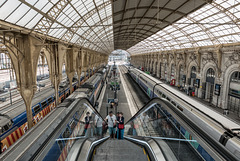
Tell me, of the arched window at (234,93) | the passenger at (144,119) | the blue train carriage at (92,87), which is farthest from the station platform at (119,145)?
the arched window at (234,93)

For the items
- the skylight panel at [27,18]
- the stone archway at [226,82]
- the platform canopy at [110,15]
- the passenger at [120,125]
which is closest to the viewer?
the passenger at [120,125]

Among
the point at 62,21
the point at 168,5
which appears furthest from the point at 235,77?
the point at 62,21

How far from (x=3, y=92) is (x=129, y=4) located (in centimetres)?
2674

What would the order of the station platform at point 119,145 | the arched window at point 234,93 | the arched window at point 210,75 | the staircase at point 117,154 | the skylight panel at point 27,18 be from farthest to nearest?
the arched window at point 210,75, the arched window at point 234,93, the skylight panel at point 27,18, the staircase at point 117,154, the station platform at point 119,145

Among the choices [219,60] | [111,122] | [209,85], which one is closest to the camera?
[111,122]

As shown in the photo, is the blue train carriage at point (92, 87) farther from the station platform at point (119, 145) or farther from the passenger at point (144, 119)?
the station platform at point (119, 145)

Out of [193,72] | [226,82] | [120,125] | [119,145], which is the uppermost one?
[193,72]

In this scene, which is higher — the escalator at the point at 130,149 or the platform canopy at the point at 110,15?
the platform canopy at the point at 110,15

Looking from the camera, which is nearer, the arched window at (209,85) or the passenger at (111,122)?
the passenger at (111,122)

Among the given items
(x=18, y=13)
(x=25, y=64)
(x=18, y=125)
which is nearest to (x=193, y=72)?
(x=25, y=64)

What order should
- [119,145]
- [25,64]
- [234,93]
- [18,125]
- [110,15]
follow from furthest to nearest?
[110,15]
[234,93]
[25,64]
[18,125]
[119,145]

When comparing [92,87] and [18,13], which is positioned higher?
[18,13]

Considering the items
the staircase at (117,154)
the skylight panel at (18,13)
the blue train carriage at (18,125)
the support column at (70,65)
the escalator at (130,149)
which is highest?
the skylight panel at (18,13)

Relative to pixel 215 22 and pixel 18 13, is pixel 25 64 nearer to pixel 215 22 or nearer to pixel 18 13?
pixel 18 13
